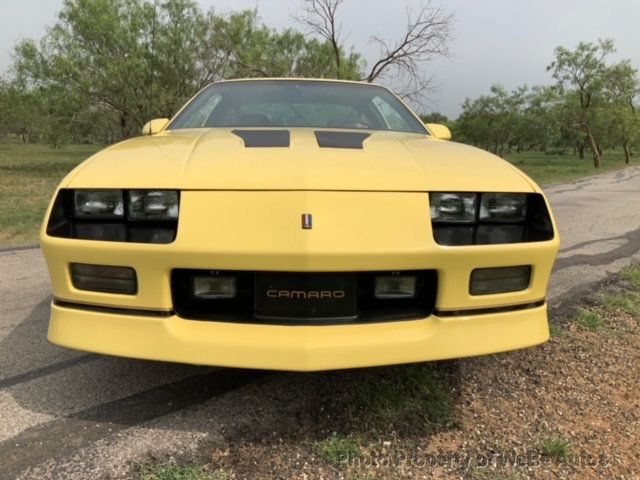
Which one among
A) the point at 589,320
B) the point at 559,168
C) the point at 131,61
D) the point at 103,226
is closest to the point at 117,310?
the point at 103,226

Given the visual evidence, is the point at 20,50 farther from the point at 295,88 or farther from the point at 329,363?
the point at 329,363

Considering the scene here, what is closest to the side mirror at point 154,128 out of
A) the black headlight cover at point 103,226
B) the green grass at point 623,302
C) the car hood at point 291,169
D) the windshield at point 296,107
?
the windshield at point 296,107

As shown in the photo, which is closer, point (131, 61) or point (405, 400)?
point (405, 400)

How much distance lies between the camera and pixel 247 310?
1.86 metres

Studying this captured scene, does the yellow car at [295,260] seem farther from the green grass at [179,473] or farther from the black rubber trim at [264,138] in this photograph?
the green grass at [179,473]

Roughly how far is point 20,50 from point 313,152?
22.7 m

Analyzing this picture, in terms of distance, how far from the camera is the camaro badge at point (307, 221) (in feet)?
5.59

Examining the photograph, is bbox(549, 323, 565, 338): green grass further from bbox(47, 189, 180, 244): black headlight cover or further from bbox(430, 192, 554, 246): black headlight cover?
bbox(47, 189, 180, 244): black headlight cover

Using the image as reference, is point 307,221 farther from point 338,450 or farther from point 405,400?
point 405,400

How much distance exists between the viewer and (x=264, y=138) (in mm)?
2363

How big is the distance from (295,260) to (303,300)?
19 centimetres

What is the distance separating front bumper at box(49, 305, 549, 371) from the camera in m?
1.74

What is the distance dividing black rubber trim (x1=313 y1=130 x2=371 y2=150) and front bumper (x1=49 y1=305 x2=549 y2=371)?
0.81 metres

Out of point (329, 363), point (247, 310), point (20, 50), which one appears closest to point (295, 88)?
point (247, 310)
